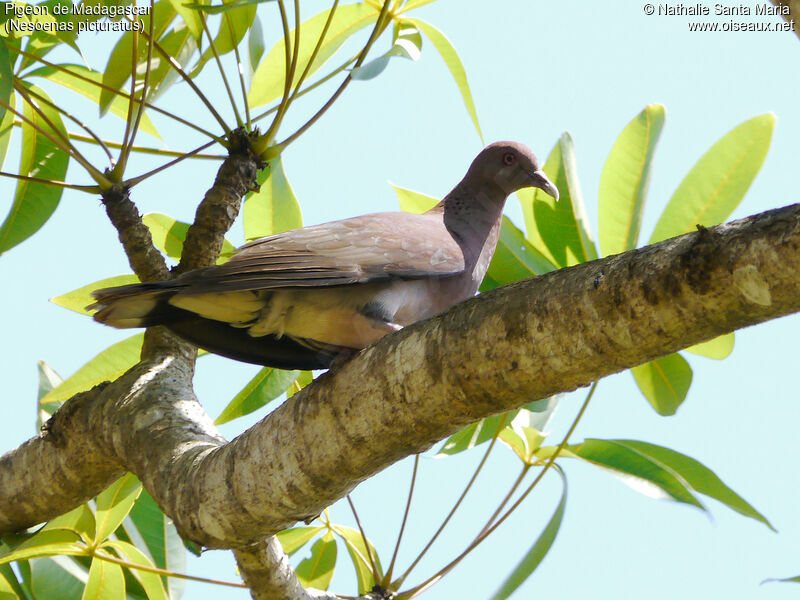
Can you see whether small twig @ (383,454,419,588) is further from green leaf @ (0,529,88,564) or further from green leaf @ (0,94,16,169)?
green leaf @ (0,94,16,169)

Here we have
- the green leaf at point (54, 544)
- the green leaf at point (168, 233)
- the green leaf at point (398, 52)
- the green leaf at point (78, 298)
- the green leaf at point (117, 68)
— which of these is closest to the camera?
the green leaf at point (398, 52)

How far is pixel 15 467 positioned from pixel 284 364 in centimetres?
102

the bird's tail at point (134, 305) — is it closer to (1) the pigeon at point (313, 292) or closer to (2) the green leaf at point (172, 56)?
(1) the pigeon at point (313, 292)

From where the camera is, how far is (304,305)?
281 centimetres

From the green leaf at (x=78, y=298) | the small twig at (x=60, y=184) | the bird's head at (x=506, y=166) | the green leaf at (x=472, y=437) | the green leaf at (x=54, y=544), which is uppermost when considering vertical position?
the bird's head at (x=506, y=166)

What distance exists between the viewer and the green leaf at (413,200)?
329 cm

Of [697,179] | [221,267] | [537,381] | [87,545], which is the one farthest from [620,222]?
[87,545]

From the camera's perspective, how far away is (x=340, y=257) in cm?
274

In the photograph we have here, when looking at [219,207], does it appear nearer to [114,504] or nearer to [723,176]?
[114,504]

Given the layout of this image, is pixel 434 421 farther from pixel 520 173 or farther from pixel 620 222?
pixel 520 173

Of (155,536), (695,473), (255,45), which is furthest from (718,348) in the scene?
(155,536)

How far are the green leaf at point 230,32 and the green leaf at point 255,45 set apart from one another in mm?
42

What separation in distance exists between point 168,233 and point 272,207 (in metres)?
0.48

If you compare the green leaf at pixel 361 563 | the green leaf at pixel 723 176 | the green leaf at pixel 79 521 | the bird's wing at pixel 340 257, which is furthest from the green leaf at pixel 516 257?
the green leaf at pixel 79 521
